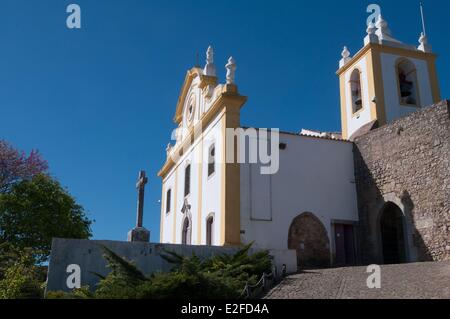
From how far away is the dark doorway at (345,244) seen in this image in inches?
664

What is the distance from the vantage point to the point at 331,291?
9961 mm

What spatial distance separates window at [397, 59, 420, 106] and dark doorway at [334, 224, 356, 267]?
5655 millimetres

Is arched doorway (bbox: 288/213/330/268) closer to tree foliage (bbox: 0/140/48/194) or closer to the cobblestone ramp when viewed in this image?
the cobblestone ramp

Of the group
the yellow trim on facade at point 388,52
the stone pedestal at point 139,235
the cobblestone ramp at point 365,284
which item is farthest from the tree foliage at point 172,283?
the yellow trim on facade at point 388,52

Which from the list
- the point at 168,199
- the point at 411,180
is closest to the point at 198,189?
the point at 168,199

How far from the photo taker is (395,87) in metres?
19.5

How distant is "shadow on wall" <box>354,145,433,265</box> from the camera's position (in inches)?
641

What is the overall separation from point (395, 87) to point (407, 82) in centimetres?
90

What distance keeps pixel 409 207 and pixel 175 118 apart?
12111mm

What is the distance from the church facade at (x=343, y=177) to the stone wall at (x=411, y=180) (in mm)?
30

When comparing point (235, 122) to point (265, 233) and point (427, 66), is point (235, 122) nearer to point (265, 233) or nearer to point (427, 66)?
point (265, 233)

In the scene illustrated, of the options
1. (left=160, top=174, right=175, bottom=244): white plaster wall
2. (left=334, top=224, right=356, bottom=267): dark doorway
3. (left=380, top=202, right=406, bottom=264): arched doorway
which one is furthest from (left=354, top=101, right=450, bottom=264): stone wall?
(left=160, top=174, right=175, bottom=244): white plaster wall

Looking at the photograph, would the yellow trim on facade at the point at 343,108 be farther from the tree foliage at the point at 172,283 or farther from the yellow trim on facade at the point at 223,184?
the tree foliage at the point at 172,283
